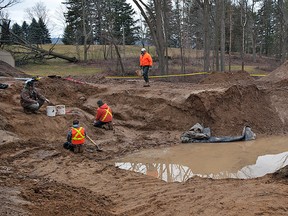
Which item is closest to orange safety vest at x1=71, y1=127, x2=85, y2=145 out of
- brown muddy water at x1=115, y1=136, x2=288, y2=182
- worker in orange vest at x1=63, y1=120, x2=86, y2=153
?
worker in orange vest at x1=63, y1=120, x2=86, y2=153

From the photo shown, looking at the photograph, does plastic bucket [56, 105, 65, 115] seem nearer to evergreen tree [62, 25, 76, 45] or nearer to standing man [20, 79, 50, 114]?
standing man [20, 79, 50, 114]

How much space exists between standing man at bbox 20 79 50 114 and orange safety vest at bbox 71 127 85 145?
8.75ft

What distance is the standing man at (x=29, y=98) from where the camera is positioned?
477 inches

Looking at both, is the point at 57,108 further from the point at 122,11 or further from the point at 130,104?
the point at 122,11

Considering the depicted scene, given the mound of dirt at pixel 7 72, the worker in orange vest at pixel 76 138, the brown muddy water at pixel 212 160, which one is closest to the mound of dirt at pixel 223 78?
the brown muddy water at pixel 212 160

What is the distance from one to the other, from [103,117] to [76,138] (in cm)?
276

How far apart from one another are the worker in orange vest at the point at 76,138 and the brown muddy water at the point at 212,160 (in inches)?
49.3

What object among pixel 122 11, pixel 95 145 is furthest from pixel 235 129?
pixel 122 11

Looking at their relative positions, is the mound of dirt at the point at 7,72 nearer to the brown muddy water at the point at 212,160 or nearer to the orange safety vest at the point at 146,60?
the orange safety vest at the point at 146,60

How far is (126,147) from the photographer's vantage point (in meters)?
12.3

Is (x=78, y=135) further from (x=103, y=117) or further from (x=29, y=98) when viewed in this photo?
(x=29, y=98)

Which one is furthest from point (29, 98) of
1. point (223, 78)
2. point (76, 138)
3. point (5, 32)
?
point (5, 32)

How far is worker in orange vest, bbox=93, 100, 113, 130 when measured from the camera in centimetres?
1310

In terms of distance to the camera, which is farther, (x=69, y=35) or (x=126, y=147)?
(x=69, y=35)
